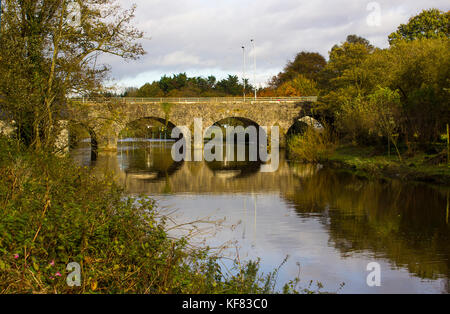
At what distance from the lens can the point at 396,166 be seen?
2392cm

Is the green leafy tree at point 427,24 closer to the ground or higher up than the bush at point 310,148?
higher up

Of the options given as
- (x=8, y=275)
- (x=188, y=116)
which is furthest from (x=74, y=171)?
(x=188, y=116)

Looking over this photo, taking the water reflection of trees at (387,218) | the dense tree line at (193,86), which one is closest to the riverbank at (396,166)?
the water reflection of trees at (387,218)

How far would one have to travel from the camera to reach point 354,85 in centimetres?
3756

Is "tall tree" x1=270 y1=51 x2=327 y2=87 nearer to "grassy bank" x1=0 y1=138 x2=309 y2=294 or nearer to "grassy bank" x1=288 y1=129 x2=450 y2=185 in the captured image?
"grassy bank" x1=288 y1=129 x2=450 y2=185

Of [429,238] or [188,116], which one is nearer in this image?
[429,238]

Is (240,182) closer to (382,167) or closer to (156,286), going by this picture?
(382,167)

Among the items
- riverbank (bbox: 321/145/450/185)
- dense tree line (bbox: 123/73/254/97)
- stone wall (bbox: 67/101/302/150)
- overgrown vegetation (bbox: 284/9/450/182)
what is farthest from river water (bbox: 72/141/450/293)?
dense tree line (bbox: 123/73/254/97)

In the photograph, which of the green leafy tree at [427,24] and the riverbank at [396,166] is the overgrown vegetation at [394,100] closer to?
the riverbank at [396,166]

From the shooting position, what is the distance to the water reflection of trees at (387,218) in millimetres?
A: 10148

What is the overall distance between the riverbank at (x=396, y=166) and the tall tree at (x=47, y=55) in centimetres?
1311

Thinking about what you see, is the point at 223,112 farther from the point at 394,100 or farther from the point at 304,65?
the point at 304,65

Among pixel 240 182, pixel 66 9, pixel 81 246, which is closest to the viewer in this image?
pixel 81 246
